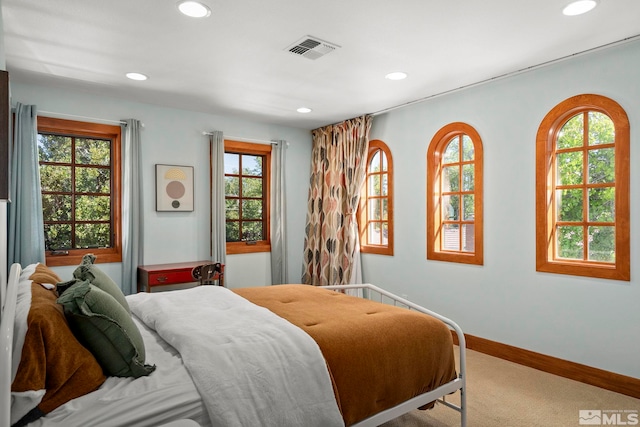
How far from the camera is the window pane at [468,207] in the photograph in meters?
4.00

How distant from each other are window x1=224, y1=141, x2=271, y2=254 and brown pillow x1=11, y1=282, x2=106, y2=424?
3.40 metres

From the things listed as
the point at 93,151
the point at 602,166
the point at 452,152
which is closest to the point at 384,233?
the point at 452,152

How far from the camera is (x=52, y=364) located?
140 cm

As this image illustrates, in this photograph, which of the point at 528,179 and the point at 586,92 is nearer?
the point at 586,92

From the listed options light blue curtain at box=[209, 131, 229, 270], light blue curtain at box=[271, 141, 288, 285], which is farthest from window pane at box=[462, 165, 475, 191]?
light blue curtain at box=[209, 131, 229, 270]

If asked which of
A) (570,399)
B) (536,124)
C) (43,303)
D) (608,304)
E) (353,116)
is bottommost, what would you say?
(570,399)

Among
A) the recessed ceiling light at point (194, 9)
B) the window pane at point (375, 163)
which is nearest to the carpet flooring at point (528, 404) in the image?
the window pane at point (375, 163)

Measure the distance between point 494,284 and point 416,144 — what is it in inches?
65.7

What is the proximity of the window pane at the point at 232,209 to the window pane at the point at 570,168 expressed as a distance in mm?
3452

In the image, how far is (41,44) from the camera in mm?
2852

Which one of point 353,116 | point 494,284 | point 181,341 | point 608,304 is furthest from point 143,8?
point 608,304

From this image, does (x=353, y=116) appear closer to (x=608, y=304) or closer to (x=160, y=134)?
(x=160, y=134)

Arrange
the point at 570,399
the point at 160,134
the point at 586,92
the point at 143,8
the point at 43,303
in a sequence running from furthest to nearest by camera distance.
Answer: the point at 160,134 < the point at 586,92 < the point at 570,399 < the point at 143,8 < the point at 43,303

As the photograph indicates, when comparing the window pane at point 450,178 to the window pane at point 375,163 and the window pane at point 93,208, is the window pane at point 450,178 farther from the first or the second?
the window pane at point 93,208
